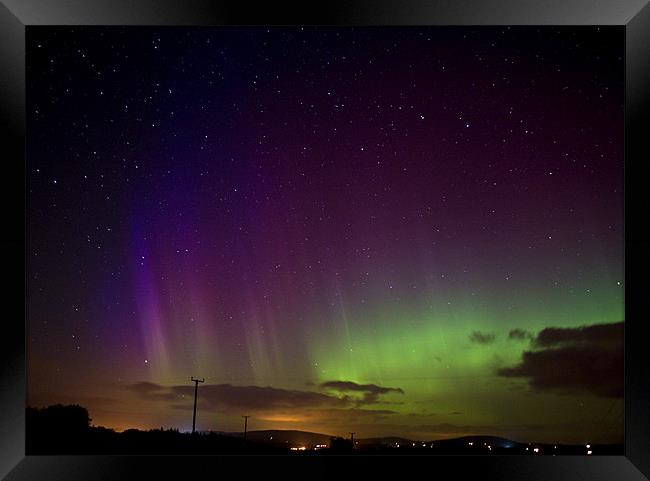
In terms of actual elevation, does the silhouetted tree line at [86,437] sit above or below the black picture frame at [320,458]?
below

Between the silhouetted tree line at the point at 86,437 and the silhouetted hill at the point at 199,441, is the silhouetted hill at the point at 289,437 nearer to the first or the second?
the silhouetted hill at the point at 199,441

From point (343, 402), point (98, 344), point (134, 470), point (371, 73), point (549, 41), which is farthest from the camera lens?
point (343, 402)

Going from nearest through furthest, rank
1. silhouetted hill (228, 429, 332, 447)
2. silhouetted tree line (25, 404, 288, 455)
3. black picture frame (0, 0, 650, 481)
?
black picture frame (0, 0, 650, 481) → silhouetted tree line (25, 404, 288, 455) → silhouetted hill (228, 429, 332, 447)

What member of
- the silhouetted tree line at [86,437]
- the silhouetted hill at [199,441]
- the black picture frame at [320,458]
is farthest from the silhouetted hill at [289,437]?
the black picture frame at [320,458]

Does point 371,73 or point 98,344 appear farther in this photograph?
point 98,344

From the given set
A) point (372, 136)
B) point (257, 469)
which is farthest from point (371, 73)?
point (257, 469)

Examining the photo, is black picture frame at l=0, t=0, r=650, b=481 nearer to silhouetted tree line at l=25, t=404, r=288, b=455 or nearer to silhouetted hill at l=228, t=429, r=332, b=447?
silhouetted tree line at l=25, t=404, r=288, b=455

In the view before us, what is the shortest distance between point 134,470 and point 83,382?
168 centimetres

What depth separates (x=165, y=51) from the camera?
10.5 ft

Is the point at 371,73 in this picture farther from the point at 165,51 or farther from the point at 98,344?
A: the point at 98,344

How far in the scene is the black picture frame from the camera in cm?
197

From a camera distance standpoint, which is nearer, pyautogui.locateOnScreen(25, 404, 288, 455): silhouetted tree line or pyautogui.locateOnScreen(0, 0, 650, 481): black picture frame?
pyautogui.locateOnScreen(0, 0, 650, 481): black picture frame

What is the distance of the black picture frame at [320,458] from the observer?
1971 millimetres

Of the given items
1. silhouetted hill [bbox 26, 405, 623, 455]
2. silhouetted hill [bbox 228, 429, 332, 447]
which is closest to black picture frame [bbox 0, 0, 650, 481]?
silhouetted hill [bbox 26, 405, 623, 455]
